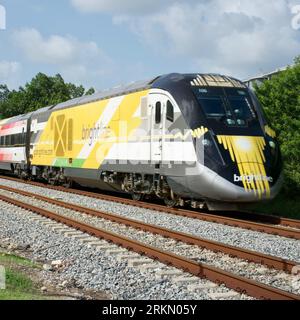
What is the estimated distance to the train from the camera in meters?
12.5

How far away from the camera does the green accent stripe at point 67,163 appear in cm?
1926

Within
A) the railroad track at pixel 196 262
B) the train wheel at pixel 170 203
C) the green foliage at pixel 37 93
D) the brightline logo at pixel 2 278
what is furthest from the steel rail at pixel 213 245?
the green foliage at pixel 37 93

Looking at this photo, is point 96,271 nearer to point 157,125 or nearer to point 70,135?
point 157,125

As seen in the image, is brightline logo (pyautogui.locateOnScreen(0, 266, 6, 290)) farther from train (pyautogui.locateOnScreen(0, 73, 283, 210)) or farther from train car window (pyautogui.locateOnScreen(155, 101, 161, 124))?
train car window (pyautogui.locateOnScreen(155, 101, 161, 124))

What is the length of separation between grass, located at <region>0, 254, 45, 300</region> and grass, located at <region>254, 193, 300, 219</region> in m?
8.60

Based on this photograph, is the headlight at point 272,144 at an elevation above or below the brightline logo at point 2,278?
above

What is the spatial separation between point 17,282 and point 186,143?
6975 millimetres

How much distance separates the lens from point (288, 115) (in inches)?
714

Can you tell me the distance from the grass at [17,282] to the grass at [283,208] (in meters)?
8.60

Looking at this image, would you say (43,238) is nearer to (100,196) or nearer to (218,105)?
(218,105)

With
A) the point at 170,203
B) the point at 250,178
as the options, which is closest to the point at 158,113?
the point at 170,203

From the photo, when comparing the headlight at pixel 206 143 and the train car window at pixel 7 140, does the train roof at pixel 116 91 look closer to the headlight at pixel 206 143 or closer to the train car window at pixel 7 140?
the headlight at pixel 206 143

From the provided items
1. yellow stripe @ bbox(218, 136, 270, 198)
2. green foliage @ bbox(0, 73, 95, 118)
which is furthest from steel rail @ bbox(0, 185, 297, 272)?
green foliage @ bbox(0, 73, 95, 118)
